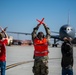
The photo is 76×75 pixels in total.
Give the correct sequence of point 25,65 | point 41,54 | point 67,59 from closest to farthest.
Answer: point 67,59 < point 41,54 < point 25,65

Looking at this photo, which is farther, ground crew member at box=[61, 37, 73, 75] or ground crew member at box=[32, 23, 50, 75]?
ground crew member at box=[32, 23, 50, 75]

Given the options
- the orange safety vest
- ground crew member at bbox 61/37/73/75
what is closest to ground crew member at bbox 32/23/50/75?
the orange safety vest

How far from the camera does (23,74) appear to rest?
40.2 feet

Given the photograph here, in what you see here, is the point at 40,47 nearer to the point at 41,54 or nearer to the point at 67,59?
the point at 41,54

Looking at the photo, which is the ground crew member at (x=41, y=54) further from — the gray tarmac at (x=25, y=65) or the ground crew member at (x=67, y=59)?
the gray tarmac at (x=25, y=65)

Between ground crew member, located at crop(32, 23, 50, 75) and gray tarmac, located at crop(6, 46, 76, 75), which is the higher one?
ground crew member, located at crop(32, 23, 50, 75)

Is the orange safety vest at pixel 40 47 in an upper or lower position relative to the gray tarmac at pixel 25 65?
upper

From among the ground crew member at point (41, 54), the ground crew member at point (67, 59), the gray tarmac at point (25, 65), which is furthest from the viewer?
the gray tarmac at point (25, 65)

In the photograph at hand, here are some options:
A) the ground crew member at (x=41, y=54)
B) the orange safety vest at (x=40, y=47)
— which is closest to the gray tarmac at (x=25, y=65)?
the ground crew member at (x=41, y=54)

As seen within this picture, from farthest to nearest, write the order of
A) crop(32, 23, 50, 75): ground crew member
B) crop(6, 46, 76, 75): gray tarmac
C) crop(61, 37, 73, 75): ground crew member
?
1. crop(6, 46, 76, 75): gray tarmac
2. crop(32, 23, 50, 75): ground crew member
3. crop(61, 37, 73, 75): ground crew member

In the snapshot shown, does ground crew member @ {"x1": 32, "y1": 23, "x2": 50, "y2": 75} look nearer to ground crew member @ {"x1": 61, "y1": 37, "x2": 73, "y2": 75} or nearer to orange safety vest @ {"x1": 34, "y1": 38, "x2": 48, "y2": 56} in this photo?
orange safety vest @ {"x1": 34, "y1": 38, "x2": 48, "y2": 56}

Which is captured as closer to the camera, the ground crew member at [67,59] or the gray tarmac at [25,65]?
the ground crew member at [67,59]

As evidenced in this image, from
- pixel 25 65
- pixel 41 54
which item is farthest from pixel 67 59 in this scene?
pixel 25 65

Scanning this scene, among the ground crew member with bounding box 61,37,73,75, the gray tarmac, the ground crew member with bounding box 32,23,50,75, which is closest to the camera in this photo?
the ground crew member with bounding box 61,37,73,75
